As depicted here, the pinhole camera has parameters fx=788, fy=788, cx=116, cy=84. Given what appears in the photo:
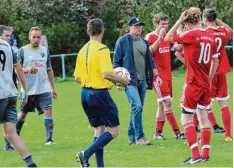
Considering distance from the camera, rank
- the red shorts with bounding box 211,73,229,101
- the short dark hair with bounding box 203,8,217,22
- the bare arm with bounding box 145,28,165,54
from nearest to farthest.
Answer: the short dark hair with bounding box 203,8,217,22 < the bare arm with bounding box 145,28,165,54 < the red shorts with bounding box 211,73,229,101

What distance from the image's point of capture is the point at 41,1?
120 feet

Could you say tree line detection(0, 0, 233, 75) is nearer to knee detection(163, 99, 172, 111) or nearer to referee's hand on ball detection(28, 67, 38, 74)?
knee detection(163, 99, 172, 111)

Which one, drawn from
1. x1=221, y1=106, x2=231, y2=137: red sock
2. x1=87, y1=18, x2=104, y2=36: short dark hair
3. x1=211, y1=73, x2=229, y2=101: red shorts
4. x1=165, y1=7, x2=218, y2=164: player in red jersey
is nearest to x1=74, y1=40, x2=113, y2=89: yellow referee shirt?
x1=87, y1=18, x2=104, y2=36: short dark hair

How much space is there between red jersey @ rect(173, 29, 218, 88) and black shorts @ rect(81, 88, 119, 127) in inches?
50.0

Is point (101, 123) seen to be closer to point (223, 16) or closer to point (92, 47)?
point (92, 47)

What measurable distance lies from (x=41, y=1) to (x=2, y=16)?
1928 millimetres

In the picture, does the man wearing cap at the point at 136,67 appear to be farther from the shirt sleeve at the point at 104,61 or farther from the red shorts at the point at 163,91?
the shirt sleeve at the point at 104,61

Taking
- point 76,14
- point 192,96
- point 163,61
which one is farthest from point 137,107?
point 76,14

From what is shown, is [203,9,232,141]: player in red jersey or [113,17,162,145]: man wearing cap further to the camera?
[113,17,162,145]: man wearing cap

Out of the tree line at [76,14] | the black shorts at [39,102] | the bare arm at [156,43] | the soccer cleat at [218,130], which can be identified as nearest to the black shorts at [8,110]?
the black shorts at [39,102]

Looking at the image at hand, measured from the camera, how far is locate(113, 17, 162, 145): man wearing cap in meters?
13.8

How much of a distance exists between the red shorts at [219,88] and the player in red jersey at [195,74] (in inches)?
119

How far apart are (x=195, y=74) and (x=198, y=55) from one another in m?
0.29

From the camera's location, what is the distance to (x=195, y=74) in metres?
11.4
